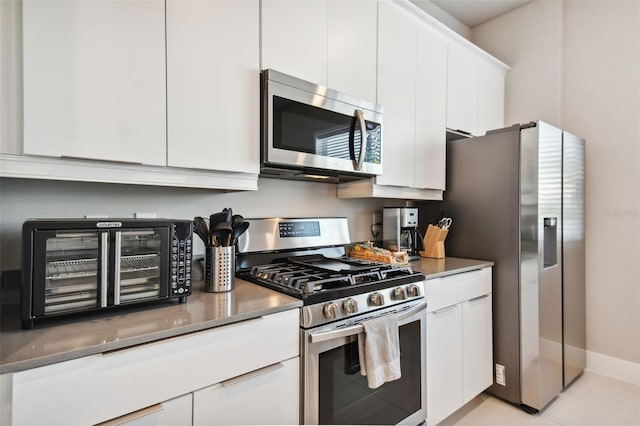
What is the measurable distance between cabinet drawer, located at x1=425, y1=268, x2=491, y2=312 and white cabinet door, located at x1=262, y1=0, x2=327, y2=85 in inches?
48.9

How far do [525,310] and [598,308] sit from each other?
1001 mm

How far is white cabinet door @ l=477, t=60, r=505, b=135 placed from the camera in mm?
2709

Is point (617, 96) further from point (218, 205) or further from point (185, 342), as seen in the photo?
point (185, 342)

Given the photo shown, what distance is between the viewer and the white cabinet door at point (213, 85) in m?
1.26

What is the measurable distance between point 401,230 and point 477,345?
2.76 feet

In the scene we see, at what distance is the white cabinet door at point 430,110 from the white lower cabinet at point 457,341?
715mm

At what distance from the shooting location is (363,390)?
141cm

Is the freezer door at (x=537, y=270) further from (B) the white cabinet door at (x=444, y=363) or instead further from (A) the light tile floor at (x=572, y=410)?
(B) the white cabinet door at (x=444, y=363)

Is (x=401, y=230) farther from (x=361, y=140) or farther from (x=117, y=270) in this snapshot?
(x=117, y=270)

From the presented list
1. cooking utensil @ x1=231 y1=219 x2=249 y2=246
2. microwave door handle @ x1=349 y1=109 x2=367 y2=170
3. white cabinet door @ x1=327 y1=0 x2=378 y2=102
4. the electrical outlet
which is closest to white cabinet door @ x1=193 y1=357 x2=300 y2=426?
cooking utensil @ x1=231 y1=219 x2=249 y2=246

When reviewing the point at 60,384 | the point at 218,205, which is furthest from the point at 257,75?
the point at 60,384

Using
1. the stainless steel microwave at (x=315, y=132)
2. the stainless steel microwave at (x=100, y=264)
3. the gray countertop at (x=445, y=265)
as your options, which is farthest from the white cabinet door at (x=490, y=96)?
the stainless steel microwave at (x=100, y=264)

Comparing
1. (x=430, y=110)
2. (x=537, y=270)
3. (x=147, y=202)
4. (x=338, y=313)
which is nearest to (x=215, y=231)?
(x=147, y=202)

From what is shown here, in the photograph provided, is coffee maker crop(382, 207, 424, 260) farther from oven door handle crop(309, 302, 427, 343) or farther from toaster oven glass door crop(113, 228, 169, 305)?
toaster oven glass door crop(113, 228, 169, 305)
